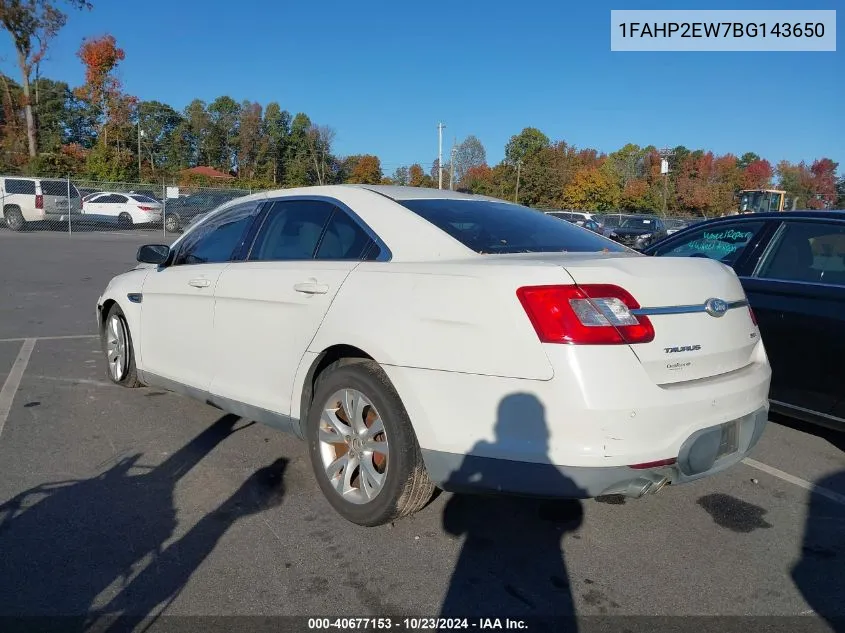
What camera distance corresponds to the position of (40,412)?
4.97m

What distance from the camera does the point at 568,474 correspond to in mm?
2648

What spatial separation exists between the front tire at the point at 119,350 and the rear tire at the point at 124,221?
26.1 meters

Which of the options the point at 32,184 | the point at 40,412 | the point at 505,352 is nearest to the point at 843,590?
the point at 505,352

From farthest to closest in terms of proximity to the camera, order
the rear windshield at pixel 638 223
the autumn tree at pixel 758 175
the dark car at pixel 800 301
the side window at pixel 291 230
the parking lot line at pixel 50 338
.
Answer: the autumn tree at pixel 758 175 → the rear windshield at pixel 638 223 → the parking lot line at pixel 50 338 → the dark car at pixel 800 301 → the side window at pixel 291 230

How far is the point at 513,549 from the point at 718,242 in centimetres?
335

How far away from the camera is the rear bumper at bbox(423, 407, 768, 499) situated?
2.66 m

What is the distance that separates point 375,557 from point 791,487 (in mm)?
2518

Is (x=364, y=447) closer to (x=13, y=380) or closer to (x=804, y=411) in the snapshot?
(x=804, y=411)

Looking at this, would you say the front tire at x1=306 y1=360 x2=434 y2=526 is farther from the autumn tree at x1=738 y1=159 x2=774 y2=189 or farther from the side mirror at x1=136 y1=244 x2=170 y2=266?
the autumn tree at x1=738 y1=159 x2=774 y2=189

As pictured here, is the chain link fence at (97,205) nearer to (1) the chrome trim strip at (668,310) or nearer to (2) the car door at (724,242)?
(2) the car door at (724,242)

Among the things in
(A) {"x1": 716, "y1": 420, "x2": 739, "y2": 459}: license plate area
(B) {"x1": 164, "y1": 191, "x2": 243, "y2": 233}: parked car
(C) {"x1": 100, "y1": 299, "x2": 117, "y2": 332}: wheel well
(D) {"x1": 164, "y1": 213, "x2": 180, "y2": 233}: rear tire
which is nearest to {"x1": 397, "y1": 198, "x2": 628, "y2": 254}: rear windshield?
(A) {"x1": 716, "y1": 420, "x2": 739, "y2": 459}: license plate area

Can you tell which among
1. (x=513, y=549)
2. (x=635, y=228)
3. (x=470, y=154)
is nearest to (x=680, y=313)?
(x=513, y=549)

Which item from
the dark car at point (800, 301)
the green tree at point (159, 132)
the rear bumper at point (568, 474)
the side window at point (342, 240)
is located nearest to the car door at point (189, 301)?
the side window at point (342, 240)

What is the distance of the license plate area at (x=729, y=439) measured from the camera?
293 cm
